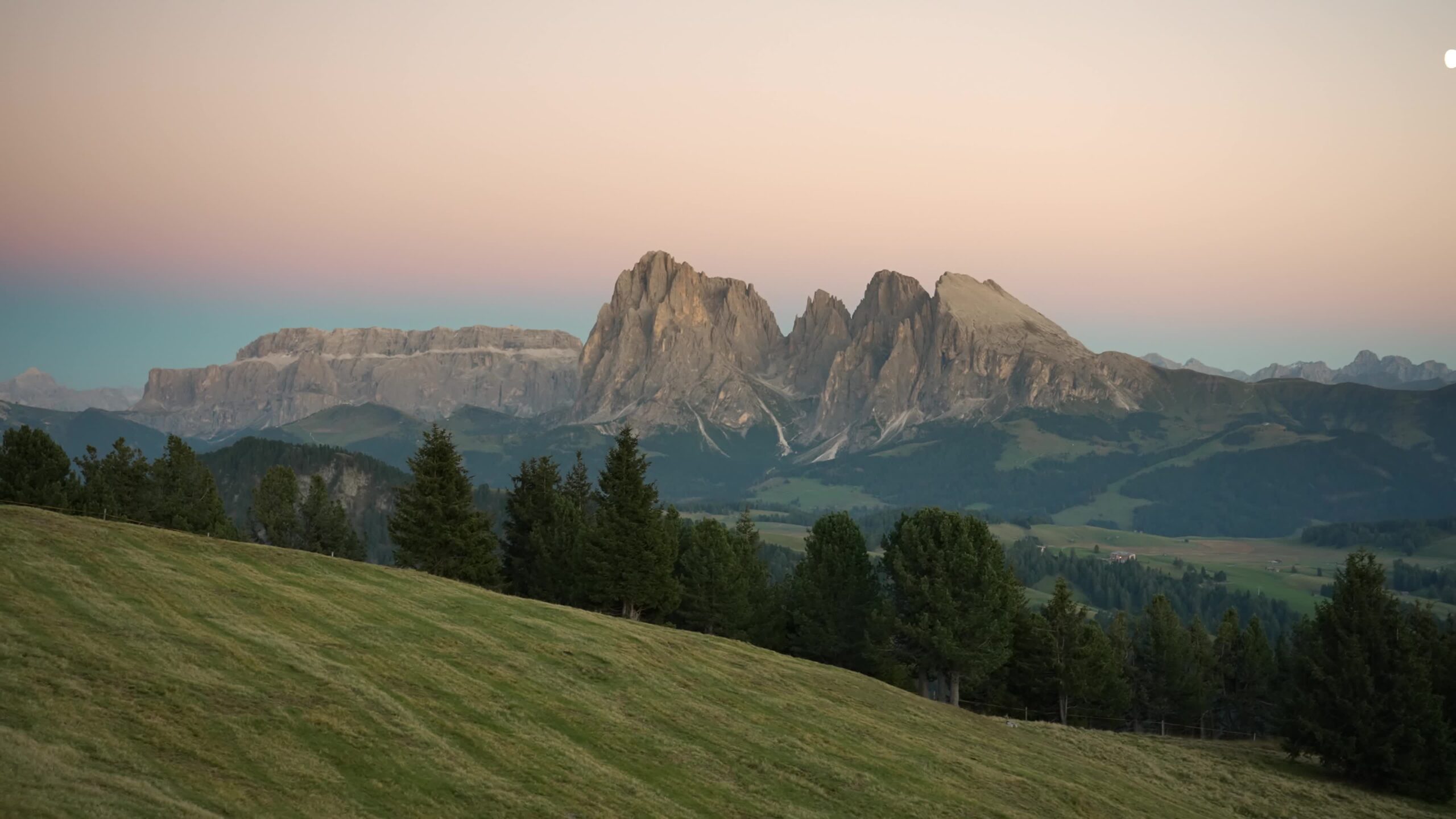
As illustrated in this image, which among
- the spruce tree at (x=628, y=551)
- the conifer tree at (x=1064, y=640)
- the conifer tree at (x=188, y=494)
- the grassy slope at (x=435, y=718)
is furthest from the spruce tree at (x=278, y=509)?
the conifer tree at (x=1064, y=640)

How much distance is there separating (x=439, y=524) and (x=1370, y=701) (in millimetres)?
61498

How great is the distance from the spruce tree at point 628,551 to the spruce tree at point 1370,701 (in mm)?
42204

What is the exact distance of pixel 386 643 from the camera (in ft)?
130

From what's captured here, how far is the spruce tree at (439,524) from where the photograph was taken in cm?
7469

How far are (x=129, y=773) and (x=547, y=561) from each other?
195 feet

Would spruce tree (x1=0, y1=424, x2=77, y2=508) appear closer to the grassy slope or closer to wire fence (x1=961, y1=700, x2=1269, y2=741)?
the grassy slope

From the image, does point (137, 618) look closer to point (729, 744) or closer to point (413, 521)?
point (729, 744)

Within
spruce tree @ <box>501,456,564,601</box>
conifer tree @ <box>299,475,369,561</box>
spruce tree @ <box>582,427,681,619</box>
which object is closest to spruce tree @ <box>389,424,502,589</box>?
spruce tree @ <box>501,456,564,601</box>

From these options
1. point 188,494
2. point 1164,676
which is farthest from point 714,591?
point 188,494

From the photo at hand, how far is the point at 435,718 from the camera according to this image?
107 ft

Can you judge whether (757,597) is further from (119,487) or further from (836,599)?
(119,487)

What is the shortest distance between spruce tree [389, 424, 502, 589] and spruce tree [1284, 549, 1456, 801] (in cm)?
5597

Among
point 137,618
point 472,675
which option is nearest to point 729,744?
point 472,675

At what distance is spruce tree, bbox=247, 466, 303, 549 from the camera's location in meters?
107
